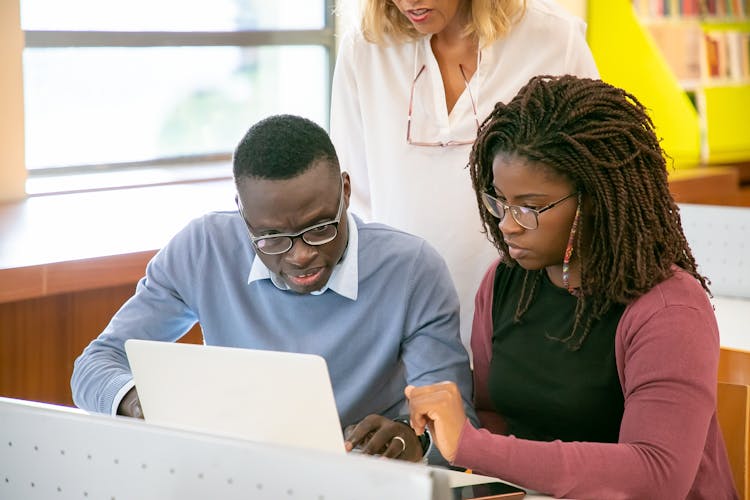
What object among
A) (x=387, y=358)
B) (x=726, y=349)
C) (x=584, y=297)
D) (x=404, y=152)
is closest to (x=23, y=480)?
(x=387, y=358)

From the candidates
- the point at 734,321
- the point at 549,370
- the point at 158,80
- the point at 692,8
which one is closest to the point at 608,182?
the point at 549,370

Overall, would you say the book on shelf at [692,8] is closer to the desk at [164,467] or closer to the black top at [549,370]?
the black top at [549,370]

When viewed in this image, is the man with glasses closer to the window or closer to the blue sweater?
the blue sweater

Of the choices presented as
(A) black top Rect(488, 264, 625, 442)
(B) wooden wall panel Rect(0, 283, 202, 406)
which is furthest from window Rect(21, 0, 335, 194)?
(A) black top Rect(488, 264, 625, 442)

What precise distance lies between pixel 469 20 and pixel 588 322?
33.3 inches

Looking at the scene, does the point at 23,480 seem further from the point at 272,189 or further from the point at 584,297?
the point at 584,297

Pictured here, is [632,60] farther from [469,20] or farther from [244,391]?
[244,391]

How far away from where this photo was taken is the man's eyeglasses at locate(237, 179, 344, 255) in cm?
163

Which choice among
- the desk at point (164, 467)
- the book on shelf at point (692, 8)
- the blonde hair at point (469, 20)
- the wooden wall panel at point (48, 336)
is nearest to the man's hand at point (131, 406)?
the desk at point (164, 467)

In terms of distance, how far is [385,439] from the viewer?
1.53m

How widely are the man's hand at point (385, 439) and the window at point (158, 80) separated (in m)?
2.29

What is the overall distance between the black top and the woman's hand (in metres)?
0.23

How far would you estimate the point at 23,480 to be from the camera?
3.97 feet

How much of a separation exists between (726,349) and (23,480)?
1.54 metres
